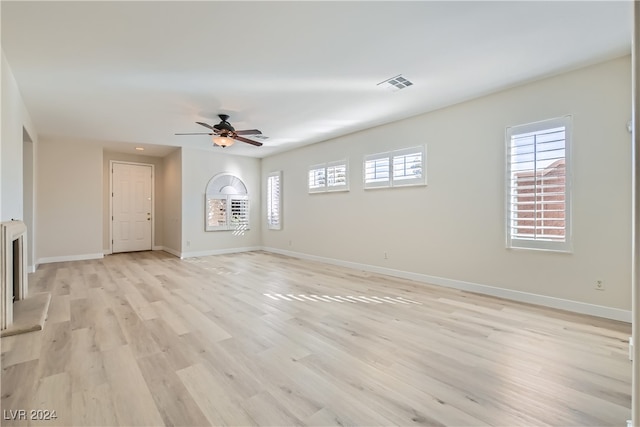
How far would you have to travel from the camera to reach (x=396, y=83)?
3379 millimetres

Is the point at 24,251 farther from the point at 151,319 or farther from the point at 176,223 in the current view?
the point at 176,223

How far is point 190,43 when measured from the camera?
2592 mm

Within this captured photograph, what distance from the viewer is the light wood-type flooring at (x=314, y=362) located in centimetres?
156

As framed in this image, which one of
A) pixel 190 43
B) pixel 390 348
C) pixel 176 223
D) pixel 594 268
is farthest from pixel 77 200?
pixel 594 268

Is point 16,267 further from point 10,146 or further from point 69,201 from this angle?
point 69,201

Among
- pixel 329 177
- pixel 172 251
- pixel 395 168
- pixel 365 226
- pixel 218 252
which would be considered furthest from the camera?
pixel 172 251

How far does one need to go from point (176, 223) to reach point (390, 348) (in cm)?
637

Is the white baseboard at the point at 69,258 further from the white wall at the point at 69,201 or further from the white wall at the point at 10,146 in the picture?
the white wall at the point at 10,146

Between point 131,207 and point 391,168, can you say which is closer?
point 391,168

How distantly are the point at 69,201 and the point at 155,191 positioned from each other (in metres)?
1.98

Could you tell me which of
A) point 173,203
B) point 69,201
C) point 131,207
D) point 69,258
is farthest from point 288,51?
point 131,207

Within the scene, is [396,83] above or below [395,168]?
above

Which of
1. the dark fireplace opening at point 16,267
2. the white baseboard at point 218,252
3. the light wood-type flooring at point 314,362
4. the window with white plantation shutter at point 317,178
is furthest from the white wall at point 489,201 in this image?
the dark fireplace opening at point 16,267

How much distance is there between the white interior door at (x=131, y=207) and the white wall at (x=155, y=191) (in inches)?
4.2
